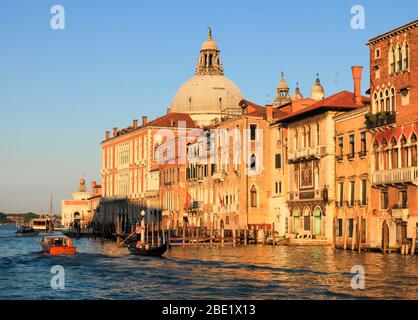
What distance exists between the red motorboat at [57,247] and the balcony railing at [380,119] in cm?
1996

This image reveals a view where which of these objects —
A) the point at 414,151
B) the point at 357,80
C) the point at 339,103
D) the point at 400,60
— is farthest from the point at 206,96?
the point at 414,151

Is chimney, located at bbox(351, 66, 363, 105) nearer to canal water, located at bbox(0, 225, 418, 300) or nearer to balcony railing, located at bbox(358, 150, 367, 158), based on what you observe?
balcony railing, located at bbox(358, 150, 367, 158)

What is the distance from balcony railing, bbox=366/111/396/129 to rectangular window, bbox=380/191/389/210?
12.7ft

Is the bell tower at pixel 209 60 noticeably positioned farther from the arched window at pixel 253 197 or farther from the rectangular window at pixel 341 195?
the rectangular window at pixel 341 195

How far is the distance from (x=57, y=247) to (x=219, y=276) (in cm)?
2050

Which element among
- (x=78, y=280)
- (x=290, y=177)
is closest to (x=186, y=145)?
(x=290, y=177)

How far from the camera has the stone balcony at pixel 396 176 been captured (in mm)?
43062

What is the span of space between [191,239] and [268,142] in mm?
10283

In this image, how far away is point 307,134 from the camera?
5697cm

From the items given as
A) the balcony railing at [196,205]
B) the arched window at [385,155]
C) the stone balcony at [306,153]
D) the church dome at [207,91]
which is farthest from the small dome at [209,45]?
the arched window at [385,155]

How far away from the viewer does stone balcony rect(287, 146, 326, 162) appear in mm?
54353

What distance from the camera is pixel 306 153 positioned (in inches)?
2234

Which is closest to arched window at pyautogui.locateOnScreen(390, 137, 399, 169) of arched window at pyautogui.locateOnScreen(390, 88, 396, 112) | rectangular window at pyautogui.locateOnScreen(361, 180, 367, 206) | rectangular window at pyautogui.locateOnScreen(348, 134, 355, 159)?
arched window at pyautogui.locateOnScreen(390, 88, 396, 112)
